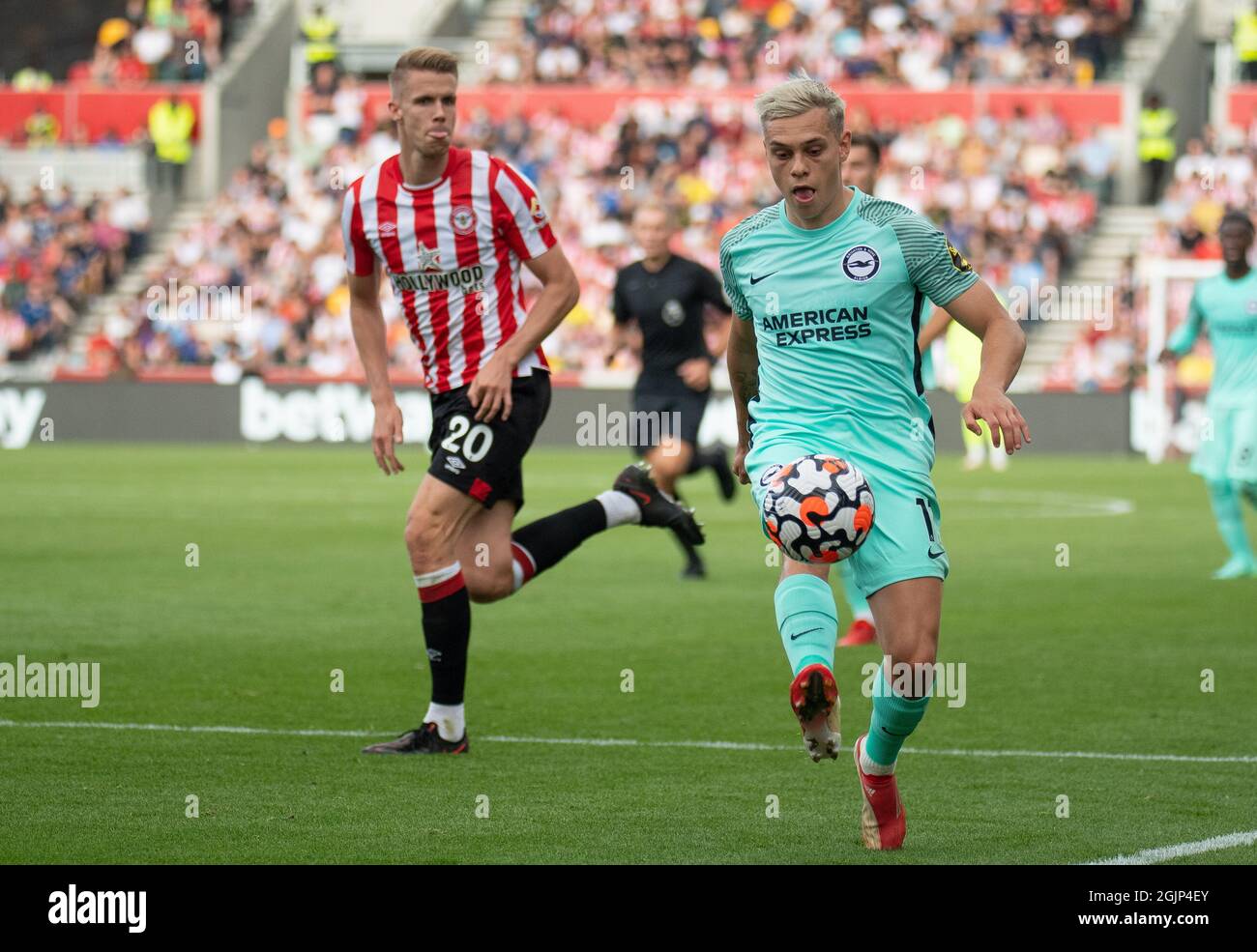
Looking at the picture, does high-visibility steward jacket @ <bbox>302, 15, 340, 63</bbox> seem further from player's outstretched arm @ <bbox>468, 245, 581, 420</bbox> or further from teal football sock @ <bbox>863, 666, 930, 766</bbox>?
teal football sock @ <bbox>863, 666, 930, 766</bbox>

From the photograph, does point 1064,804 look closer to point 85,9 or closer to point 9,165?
point 9,165

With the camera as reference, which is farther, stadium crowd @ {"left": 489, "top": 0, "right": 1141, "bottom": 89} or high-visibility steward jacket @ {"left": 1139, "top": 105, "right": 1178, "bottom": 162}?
stadium crowd @ {"left": 489, "top": 0, "right": 1141, "bottom": 89}

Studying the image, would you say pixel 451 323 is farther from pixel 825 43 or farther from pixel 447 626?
pixel 825 43

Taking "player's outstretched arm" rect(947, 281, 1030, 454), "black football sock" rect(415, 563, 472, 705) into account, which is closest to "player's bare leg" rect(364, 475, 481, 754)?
"black football sock" rect(415, 563, 472, 705)

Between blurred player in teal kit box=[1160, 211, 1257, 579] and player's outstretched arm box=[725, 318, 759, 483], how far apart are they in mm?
7918

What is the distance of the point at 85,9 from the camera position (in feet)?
136

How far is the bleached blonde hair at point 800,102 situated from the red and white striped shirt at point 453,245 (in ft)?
6.75

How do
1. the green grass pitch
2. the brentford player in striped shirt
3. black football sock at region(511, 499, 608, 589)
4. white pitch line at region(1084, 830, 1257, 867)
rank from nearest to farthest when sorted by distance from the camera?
white pitch line at region(1084, 830, 1257, 867), the green grass pitch, the brentford player in striped shirt, black football sock at region(511, 499, 608, 589)

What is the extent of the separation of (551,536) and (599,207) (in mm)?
24597

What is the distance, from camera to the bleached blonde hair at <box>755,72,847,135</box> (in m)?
5.72

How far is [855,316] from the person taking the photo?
5902mm

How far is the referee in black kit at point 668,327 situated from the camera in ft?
45.4
